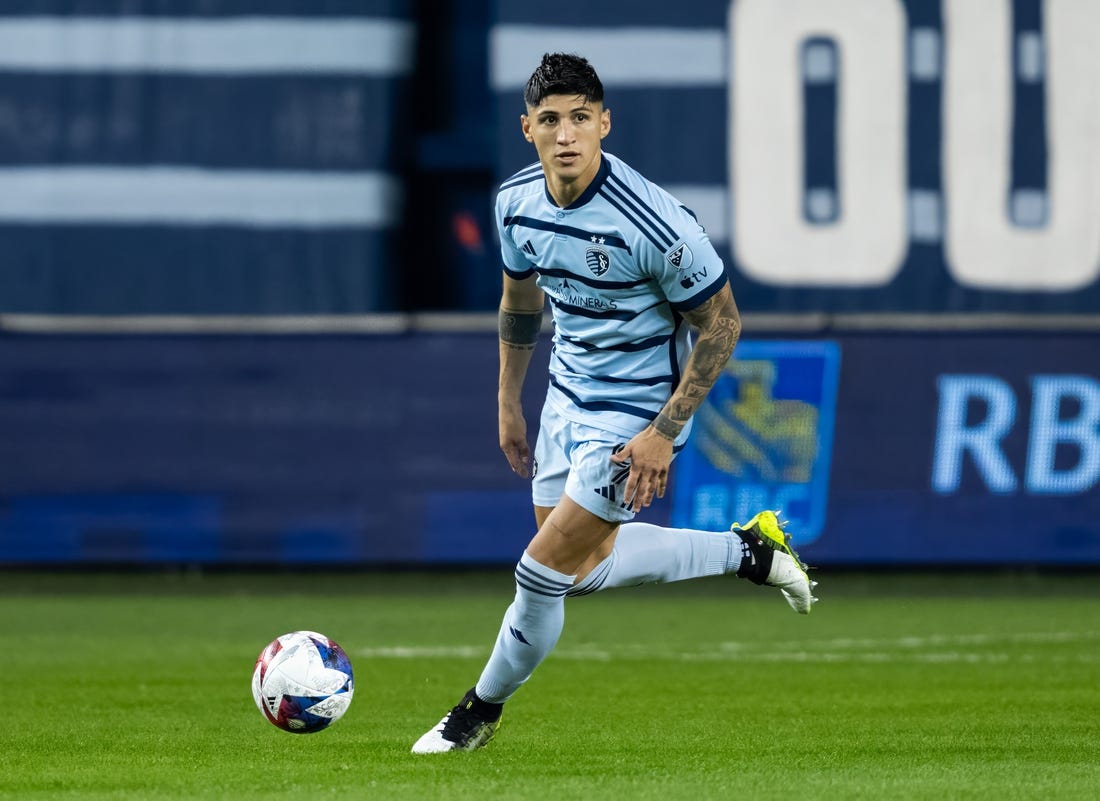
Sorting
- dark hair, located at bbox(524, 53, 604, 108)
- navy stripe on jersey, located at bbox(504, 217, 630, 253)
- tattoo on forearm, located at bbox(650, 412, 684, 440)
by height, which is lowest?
tattoo on forearm, located at bbox(650, 412, 684, 440)

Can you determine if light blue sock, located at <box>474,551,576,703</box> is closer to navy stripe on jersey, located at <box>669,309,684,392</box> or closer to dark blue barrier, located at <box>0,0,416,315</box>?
navy stripe on jersey, located at <box>669,309,684,392</box>

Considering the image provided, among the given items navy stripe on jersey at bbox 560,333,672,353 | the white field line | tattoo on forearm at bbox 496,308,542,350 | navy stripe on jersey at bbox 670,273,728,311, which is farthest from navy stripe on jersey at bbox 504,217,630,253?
the white field line

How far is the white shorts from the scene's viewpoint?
609cm

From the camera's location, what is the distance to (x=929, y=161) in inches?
545

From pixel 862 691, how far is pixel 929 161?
21.6 ft

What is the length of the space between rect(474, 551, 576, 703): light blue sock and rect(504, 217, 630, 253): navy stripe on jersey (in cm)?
99

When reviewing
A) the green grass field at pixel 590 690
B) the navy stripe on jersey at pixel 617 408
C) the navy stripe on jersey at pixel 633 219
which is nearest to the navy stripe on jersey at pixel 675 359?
the navy stripe on jersey at pixel 617 408

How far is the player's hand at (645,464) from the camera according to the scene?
6.02m

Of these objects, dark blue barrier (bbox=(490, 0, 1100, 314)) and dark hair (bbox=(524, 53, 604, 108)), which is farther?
dark blue barrier (bbox=(490, 0, 1100, 314))

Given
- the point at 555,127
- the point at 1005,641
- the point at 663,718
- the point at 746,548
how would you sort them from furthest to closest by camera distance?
the point at 1005,641 < the point at 663,718 < the point at 746,548 < the point at 555,127

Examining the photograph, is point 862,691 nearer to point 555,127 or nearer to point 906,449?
point 555,127

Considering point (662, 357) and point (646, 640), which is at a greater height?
point (662, 357)

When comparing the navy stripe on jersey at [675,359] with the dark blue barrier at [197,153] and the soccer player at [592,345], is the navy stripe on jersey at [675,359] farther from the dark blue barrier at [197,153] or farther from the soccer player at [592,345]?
the dark blue barrier at [197,153]

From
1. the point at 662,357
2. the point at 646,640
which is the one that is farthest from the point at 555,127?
the point at 646,640
